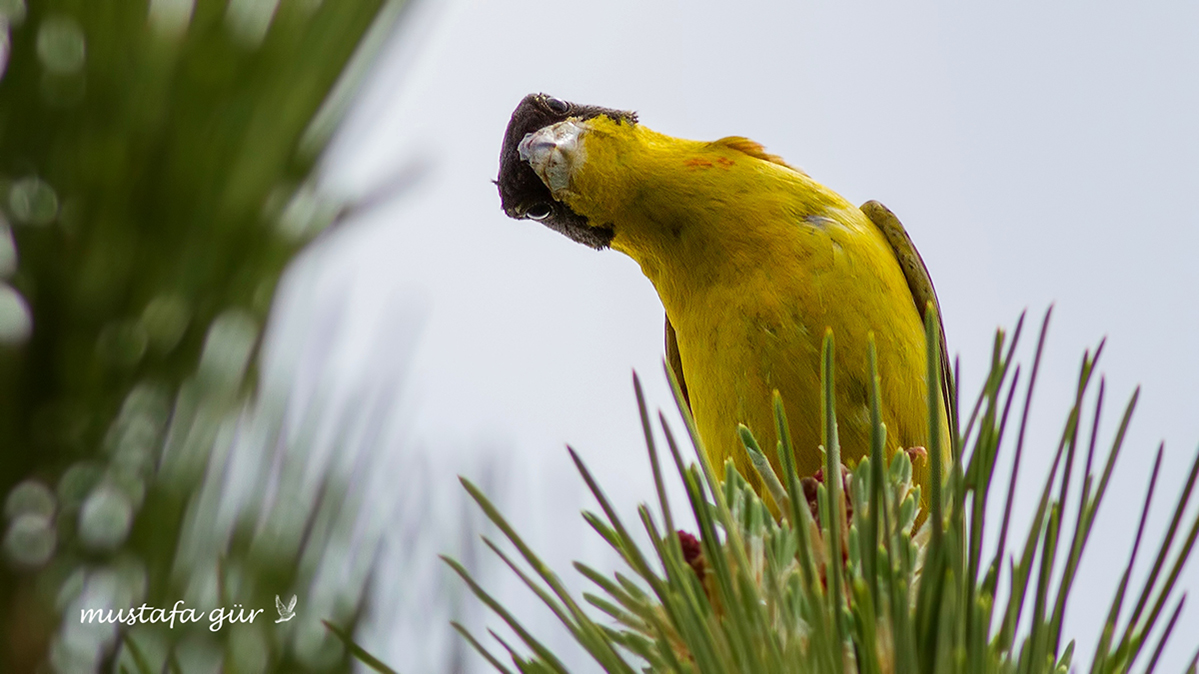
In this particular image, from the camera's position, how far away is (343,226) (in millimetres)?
955

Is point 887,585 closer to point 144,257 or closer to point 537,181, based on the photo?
point 144,257

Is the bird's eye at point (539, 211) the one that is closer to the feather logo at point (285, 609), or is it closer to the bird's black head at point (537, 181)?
the bird's black head at point (537, 181)

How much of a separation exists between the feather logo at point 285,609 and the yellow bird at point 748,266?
3.72ft

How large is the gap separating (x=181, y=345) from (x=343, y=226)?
0.19m

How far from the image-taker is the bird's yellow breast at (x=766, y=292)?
5.98ft

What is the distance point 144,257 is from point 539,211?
150cm

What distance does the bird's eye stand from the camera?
7.57 feet

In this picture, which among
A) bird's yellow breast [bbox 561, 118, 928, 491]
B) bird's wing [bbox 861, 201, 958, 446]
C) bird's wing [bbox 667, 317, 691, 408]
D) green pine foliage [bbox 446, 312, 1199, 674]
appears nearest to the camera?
green pine foliage [bbox 446, 312, 1199, 674]

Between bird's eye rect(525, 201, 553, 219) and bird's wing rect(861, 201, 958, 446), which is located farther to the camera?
bird's eye rect(525, 201, 553, 219)

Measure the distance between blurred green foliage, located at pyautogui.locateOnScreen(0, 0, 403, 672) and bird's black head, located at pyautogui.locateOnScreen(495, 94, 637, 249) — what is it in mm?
1333

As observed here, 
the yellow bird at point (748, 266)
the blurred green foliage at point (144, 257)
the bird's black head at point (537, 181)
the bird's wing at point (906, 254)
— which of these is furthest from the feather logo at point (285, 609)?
the bird's wing at point (906, 254)

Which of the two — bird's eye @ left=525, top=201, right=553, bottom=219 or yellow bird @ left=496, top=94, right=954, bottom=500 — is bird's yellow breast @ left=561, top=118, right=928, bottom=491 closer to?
yellow bird @ left=496, top=94, right=954, bottom=500

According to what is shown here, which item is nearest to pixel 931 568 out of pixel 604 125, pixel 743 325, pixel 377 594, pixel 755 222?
pixel 377 594

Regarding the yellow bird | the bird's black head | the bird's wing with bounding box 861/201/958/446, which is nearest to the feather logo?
the yellow bird
